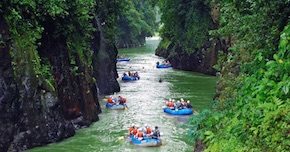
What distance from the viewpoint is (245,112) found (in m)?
5.50

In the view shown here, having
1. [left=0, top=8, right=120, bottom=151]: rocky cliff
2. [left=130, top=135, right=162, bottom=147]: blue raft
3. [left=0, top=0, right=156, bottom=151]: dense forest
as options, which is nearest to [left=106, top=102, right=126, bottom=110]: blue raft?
[left=0, top=0, right=156, bottom=151]: dense forest

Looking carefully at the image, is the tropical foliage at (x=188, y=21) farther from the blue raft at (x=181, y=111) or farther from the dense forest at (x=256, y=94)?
the dense forest at (x=256, y=94)

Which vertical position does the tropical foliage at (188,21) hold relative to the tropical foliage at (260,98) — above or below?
above

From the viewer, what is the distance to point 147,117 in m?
19.3

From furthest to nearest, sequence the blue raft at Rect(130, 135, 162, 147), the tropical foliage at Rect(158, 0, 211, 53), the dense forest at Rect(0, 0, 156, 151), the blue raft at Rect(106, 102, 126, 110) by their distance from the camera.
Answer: the tropical foliage at Rect(158, 0, 211, 53) → the blue raft at Rect(106, 102, 126, 110) → the blue raft at Rect(130, 135, 162, 147) → the dense forest at Rect(0, 0, 156, 151)

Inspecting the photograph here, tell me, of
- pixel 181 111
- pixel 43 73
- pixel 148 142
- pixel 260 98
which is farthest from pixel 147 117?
pixel 260 98

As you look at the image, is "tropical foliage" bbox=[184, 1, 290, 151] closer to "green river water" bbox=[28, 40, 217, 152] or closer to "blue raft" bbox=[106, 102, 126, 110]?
"green river water" bbox=[28, 40, 217, 152]

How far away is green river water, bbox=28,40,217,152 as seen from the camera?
576 inches

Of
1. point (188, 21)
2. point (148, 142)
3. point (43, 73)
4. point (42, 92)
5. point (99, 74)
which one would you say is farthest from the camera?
point (188, 21)

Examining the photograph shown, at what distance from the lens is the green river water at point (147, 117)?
1462 cm

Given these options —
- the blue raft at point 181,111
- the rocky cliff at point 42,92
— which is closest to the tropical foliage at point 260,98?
the rocky cliff at point 42,92

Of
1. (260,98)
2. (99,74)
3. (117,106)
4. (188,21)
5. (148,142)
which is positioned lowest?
(148,142)

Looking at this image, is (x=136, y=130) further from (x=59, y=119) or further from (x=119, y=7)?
(x=119, y=7)

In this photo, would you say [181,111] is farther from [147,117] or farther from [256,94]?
[256,94]
